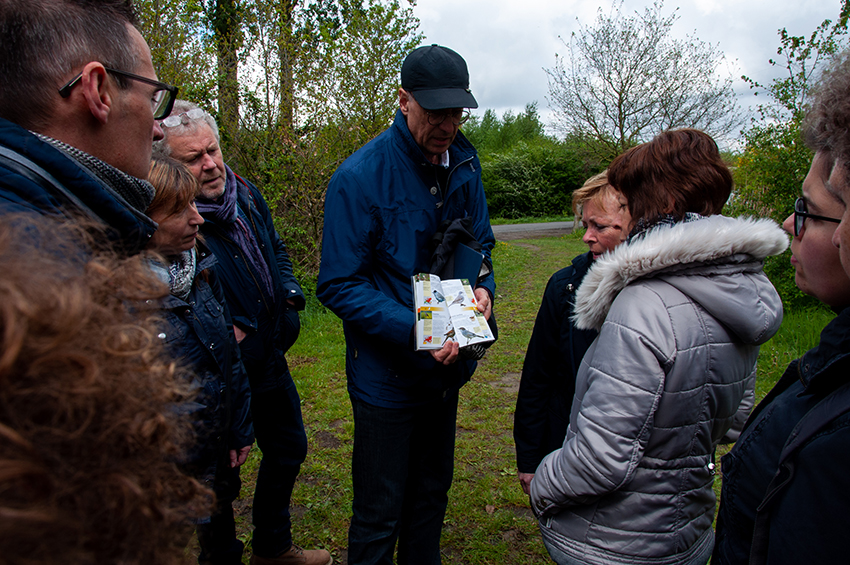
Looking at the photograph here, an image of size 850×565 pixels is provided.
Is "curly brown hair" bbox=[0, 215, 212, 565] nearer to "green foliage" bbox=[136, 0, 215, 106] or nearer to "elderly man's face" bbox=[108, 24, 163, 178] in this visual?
"elderly man's face" bbox=[108, 24, 163, 178]

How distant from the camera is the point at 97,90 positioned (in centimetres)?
113

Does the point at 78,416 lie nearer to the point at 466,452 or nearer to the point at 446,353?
the point at 446,353

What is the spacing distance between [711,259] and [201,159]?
2204mm

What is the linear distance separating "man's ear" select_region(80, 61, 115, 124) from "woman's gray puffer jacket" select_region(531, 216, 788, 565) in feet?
4.59

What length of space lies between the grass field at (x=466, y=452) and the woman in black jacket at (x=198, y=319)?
1.23 metres

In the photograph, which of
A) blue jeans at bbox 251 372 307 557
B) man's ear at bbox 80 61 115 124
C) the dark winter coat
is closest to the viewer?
the dark winter coat

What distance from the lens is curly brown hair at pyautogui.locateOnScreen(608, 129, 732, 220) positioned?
160 cm

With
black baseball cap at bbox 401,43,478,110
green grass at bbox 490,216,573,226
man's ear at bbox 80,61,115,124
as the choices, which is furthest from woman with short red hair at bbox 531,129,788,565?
green grass at bbox 490,216,573,226

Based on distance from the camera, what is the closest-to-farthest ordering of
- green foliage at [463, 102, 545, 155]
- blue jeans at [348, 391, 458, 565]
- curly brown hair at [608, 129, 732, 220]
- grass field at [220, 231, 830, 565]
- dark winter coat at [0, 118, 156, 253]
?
dark winter coat at [0, 118, 156, 253] < curly brown hair at [608, 129, 732, 220] < blue jeans at [348, 391, 458, 565] < grass field at [220, 231, 830, 565] < green foliage at [463, 102, 545, 155]

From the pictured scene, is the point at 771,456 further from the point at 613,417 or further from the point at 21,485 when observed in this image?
the point at 21,485

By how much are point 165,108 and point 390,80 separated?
24.3 ft

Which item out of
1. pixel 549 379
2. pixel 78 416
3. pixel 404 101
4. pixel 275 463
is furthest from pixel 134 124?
pixel 275 463

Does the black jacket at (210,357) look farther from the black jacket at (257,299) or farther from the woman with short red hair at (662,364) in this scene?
the woman with short red hair at (662,364)

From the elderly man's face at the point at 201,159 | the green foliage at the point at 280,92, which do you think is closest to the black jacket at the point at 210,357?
the elderly man's face at the point at 201,159
